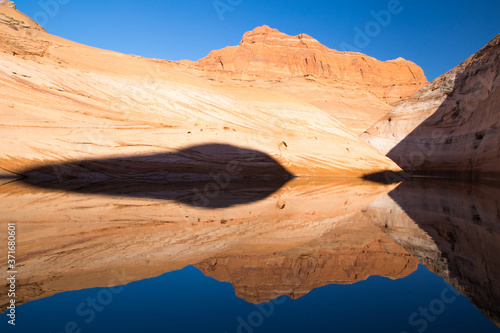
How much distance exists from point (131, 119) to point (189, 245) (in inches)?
288

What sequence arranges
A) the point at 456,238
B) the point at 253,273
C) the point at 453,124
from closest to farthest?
1. the point at 253,273
2. the point at 456,238
3. the point at 453,124

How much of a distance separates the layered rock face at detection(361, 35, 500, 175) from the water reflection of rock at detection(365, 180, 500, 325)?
689cm

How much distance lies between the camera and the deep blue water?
1.44 metres

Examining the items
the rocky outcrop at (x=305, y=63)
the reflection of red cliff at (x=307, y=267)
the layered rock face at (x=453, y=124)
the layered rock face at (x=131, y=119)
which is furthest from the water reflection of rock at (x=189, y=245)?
the rocky outcrop at (x=305, y=63)

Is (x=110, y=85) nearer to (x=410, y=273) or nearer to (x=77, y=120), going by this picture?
(x=77, y=120)

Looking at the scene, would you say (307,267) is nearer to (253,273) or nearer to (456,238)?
(253,273)

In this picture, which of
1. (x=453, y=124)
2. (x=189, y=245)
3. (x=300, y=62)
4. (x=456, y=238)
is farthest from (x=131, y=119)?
(x=300, y=62)

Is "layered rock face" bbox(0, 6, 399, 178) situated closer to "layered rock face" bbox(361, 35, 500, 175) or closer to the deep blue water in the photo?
"layered rock face" bbox(361, 35, 500, 175)

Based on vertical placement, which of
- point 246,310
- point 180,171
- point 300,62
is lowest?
point 246,310

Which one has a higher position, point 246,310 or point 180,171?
point 180,171

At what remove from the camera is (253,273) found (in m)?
2.04

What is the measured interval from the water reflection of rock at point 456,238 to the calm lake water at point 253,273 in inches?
0.4

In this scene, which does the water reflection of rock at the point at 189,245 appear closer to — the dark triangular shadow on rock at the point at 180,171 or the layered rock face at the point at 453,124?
the dark triangular shadow on rock at the point at 180,171

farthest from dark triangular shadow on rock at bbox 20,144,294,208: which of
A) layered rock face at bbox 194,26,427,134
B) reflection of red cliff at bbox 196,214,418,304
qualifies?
layered rock face at bbox 194,26,427,134
